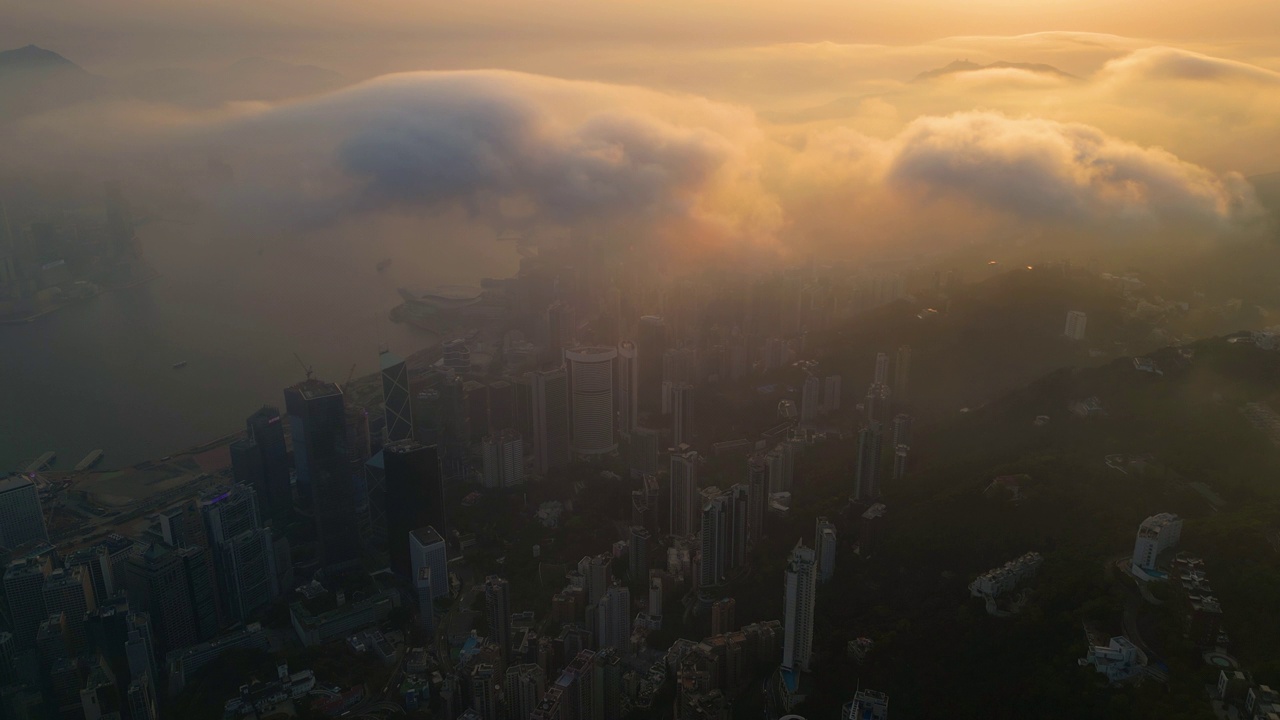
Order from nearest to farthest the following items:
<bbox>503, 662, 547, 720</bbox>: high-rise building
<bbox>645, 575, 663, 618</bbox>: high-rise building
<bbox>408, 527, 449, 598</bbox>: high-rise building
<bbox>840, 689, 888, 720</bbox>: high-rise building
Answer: <bbox>840, 689, 888, 720</bbox>: high-rise building, <bbox>503, 662, 547, 720</bbox>: high-rise building, <bbox>645, 575, 663, 618</bbox>: high-rise building, <bbox>408, 527, 449, 598</bbox>: high-rise building

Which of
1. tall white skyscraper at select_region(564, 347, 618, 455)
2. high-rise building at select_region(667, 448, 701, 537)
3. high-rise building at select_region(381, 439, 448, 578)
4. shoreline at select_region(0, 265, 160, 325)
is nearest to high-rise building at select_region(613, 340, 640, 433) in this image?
tall white skyscraper at select_region(564, 347, 618, 455)

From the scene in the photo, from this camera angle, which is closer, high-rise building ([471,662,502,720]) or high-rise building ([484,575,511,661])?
high-rise building ([471,662,502,720])

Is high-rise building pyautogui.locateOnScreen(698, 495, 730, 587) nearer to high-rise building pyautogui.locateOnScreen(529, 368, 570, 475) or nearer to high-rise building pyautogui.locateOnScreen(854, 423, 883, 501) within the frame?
high-rise building pyautogui.locateOnScreen(854, 423, 883, 501)

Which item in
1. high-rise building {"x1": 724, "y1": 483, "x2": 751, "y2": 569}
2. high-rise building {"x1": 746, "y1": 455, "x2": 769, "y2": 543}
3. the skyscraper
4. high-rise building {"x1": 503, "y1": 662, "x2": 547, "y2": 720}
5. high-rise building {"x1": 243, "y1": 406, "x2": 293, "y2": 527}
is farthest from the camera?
the skyscraper

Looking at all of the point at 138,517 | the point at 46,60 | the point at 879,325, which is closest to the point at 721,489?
the point at 879,325

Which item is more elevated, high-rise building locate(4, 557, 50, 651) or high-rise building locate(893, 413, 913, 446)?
high-rise building locate(893, 413, 913, 446)

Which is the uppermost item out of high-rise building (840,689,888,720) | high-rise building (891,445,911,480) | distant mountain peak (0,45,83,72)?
distant mountain peak (0,45,83,72)
